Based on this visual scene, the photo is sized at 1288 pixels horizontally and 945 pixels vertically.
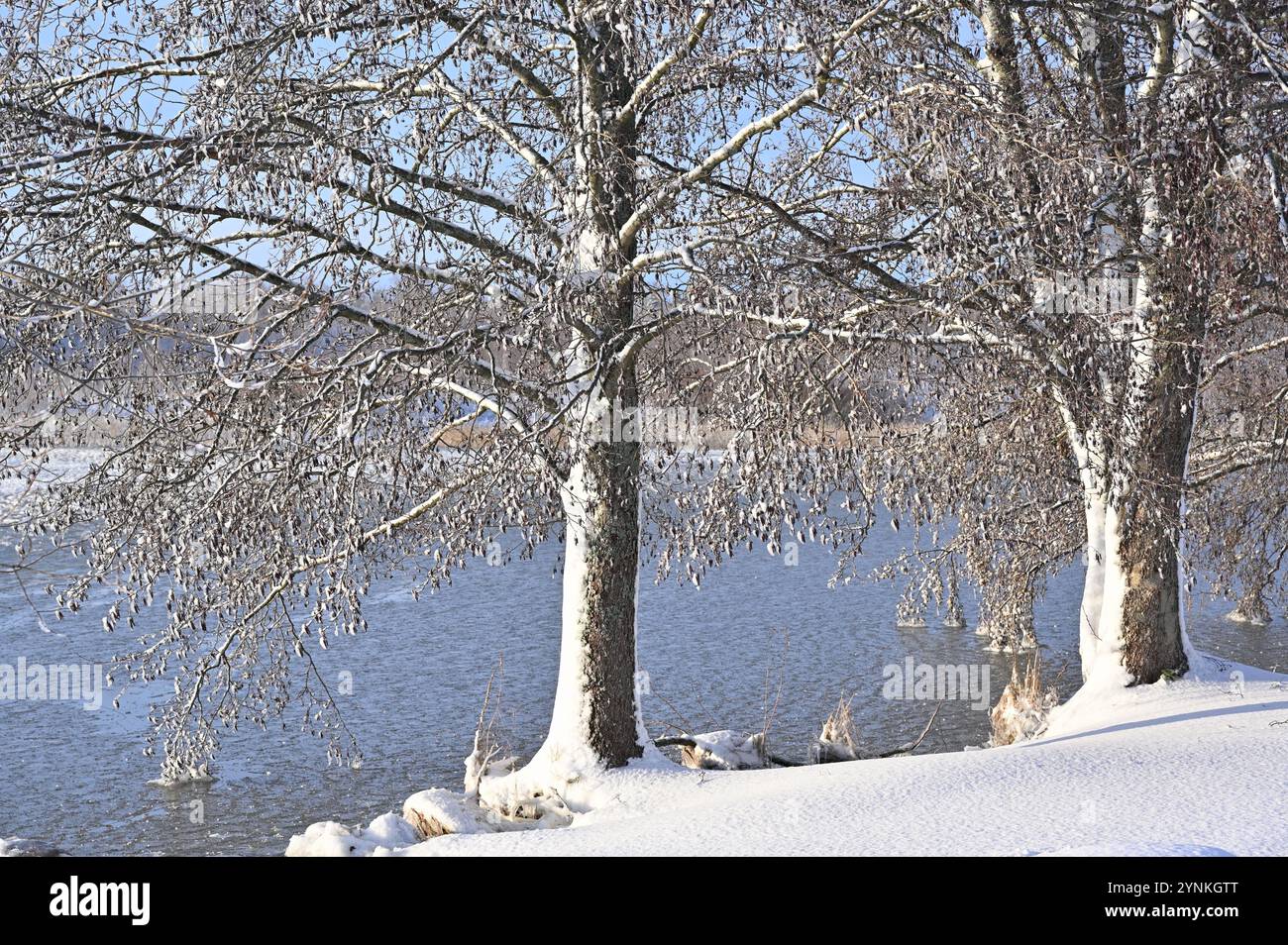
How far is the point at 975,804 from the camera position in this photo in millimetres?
8656

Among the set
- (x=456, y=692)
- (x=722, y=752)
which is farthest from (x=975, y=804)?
(x=456, y=692)

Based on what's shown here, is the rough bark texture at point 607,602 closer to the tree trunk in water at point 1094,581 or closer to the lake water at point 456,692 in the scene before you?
the lake water at point 456,692

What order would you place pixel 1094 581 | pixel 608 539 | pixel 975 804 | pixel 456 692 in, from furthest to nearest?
pixel 456 692, pixel 1094 581, pixel 608 539, pixel 975 804

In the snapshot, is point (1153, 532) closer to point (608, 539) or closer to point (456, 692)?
point (608, 539)

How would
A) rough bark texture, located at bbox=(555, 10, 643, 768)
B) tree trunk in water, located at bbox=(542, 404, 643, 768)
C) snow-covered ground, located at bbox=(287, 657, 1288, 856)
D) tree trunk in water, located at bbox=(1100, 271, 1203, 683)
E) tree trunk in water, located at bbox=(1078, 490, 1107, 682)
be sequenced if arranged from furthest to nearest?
tree trunk in water, located at bbox=(1078, 490, 1107, 682), tree trunk in water, located at bbox=(1100, 271, 1203, 683), tree trunk in water, located at bbox=(542, 404, 643, 768), rough bark texture, located at bbox=(555, 10, 643, 768), snow-covered ground, located at bbox=(287, 657, 1288, 856)

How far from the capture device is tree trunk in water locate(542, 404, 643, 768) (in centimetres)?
1111

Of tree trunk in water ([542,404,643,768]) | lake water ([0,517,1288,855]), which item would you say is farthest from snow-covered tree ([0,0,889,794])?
lake water ([0,517,1288,855])

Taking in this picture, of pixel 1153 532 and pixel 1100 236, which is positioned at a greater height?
pixel 1100 236

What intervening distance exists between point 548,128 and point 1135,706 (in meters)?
7.53

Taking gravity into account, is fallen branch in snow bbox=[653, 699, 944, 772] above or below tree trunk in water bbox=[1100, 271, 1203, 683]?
below

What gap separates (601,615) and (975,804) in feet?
12.1

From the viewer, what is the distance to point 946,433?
16203mm

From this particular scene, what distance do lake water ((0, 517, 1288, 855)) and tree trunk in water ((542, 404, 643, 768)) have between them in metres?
3.08

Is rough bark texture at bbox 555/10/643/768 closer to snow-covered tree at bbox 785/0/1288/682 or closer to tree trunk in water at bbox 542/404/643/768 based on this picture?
tree trunk in water at bbox 542/404/643/768
